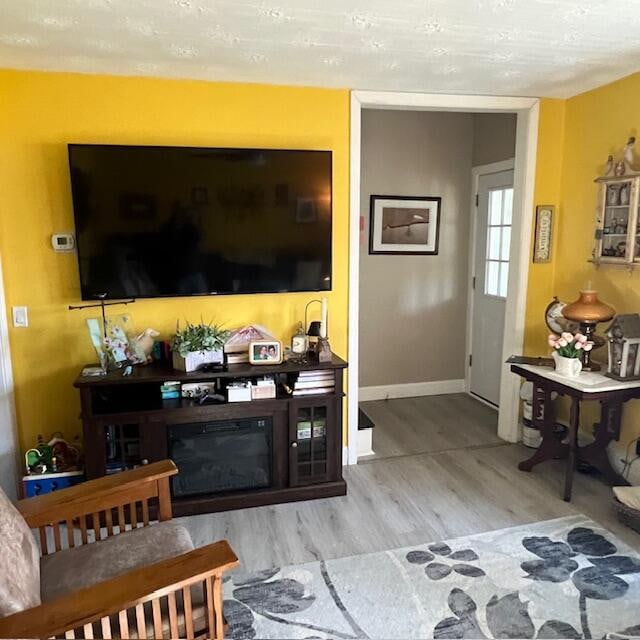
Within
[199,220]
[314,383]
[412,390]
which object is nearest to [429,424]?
[412,390]

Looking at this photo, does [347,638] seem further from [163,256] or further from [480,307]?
[480,307]

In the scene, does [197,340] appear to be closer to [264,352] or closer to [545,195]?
[264,352]

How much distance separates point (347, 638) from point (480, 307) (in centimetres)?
319

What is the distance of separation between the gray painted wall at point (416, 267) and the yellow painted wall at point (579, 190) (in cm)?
108

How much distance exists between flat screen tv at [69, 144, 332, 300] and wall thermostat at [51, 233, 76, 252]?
16cm

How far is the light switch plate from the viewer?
291 centimetres

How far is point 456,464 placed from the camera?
3.47m

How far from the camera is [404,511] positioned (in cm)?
291

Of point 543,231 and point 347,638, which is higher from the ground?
point 543,231

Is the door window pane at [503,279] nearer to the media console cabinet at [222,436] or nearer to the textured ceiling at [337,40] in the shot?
the textured ceiling at [337,40]

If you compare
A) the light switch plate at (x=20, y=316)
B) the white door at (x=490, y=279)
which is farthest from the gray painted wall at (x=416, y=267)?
the light switch plate at (x=20, y=316)

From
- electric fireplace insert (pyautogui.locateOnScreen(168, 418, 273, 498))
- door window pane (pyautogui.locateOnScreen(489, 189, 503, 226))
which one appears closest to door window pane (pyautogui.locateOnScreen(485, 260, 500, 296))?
door window pane (pyautogui.locateOnScreen(489, 189, 503, 226))

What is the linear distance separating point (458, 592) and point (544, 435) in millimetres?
1388

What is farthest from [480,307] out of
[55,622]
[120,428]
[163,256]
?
[55,622]
